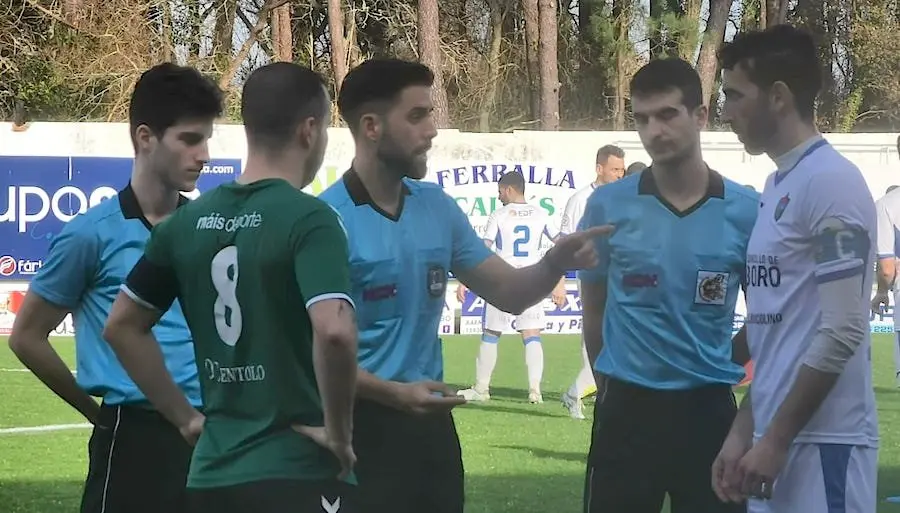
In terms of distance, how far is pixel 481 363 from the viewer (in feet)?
42.9

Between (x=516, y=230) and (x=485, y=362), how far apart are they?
1580mm

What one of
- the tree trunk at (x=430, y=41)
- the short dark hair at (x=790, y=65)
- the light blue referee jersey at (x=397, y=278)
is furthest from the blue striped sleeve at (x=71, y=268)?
the tree trunk at (x=430, y=41)

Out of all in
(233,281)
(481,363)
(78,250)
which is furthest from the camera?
(481,363)

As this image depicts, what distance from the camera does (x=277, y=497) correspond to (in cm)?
335

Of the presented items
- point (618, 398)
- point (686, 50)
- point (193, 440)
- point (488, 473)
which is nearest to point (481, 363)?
point (488, 473)

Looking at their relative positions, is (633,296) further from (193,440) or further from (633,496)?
(193,440)

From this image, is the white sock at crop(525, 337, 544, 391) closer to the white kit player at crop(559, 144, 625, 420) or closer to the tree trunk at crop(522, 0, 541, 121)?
the white kit player at crop(559, 144, 625, 420)

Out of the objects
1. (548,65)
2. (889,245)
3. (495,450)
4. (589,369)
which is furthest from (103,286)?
(548,65)

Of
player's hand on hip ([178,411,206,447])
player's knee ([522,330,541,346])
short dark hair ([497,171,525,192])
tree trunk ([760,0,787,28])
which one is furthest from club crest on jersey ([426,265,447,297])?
tree trunk ([760,0,787,28])

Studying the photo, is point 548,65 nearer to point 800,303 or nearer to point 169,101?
point 169,101

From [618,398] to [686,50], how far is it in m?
32.5

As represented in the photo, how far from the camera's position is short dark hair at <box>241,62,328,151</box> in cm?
348

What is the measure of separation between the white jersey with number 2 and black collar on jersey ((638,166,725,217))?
8.86m

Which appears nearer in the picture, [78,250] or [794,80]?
[794,80]
